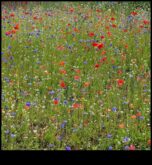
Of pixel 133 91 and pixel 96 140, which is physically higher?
pixel 133 91

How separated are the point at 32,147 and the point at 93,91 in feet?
4.66

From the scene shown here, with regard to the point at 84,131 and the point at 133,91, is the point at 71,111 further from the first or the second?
the point at 133,91

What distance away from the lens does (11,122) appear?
415cm

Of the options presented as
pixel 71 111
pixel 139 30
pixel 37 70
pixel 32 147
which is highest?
pixel 139 30

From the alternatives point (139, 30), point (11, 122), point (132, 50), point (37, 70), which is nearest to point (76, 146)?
point (11, 122)

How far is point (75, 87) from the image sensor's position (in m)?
5.04

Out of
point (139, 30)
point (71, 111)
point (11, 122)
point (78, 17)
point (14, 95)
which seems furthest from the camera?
point (78, 17)

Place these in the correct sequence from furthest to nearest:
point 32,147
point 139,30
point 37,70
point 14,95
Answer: point 139,30, point 37,70, point 14,95, point 32,147

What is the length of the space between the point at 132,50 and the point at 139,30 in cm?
87

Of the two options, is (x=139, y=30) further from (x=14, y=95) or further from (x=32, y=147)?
(x=32, y=147)

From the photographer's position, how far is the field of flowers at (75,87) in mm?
3912

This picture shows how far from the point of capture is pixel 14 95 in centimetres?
486

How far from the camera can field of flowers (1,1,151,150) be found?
3.91m

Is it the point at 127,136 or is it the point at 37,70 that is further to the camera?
the point at 37,70
